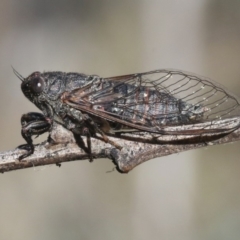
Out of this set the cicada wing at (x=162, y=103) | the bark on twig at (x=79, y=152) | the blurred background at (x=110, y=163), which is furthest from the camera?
the blurred background at (x=110, y=163)

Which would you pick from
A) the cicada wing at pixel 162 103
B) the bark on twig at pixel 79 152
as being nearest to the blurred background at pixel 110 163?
the cicada wing at pixel 162 103

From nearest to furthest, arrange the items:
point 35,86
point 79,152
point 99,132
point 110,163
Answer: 1. point 79,152
2. point 99,132
3. point 35,86
4. point 110,163

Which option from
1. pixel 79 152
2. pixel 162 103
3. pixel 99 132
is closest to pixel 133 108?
pixel 162 103

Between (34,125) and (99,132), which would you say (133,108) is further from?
(34,125)

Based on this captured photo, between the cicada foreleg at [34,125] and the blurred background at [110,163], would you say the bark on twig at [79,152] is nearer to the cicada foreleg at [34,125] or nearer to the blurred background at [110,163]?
the cicada foreleg at [34,125]
